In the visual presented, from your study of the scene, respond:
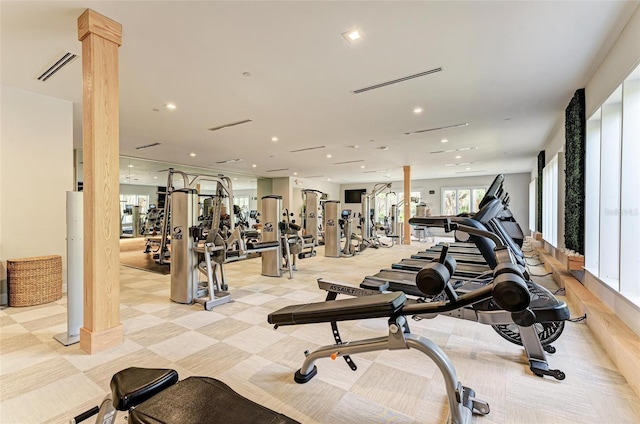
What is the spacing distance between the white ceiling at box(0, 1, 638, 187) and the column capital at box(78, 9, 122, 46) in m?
0.07

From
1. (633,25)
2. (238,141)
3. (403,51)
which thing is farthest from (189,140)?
(633,25)

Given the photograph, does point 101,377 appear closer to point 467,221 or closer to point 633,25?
point 467,221

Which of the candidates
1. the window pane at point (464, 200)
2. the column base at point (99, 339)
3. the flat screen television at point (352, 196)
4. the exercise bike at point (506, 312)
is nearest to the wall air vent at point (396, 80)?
the exercise bike at point (506, 312)

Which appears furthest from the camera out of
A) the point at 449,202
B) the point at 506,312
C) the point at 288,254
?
the point at 449,202

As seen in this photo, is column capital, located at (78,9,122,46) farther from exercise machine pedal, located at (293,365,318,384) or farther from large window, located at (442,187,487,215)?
large window, located at (442,187,487,215)

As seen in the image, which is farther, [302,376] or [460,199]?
[460,199]

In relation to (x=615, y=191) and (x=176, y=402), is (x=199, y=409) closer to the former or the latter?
(x=176, y=402)

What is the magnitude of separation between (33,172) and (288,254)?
3967 millimetres

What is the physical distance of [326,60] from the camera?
3.18m

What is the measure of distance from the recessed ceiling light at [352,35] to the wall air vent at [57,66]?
9.67ft

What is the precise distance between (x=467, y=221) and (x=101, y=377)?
282cm

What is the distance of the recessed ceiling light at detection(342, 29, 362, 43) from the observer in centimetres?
267

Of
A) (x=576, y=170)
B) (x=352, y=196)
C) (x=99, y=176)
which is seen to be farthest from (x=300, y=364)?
(x=352, y=196)

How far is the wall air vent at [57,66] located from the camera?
3141 mm
